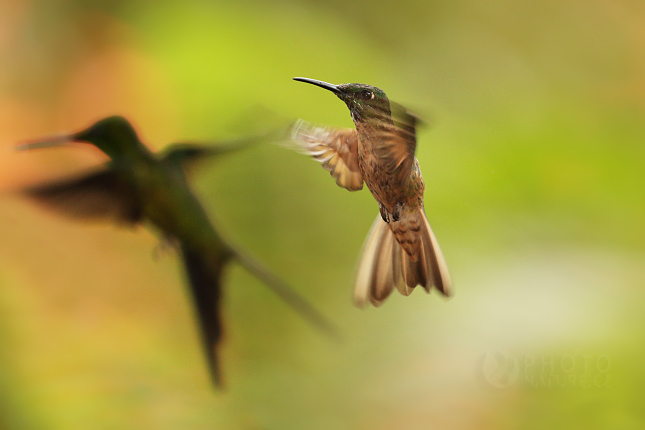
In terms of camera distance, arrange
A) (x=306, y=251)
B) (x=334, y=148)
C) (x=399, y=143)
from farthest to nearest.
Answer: (x=306, y=251), (x=334, y=148), (x=399, y=143)

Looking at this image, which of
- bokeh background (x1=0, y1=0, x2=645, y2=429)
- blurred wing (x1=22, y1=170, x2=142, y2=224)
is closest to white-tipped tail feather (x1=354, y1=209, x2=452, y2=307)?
blurred wing (x1=22, y1=170, x2=142, y2=224)

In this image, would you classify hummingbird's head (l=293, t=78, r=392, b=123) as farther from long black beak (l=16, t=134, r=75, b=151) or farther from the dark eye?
long black beak (l=16, t=134, r=75, b=151)

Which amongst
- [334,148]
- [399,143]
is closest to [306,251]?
[334,148]

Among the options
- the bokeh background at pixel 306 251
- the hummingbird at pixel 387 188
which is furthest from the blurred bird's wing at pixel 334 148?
the bokeh background at pixel 306 251

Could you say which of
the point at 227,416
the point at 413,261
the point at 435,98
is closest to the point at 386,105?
the point at 413,261

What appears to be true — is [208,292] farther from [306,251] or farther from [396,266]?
[306,251]

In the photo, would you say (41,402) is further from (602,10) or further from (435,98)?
(602,10)
